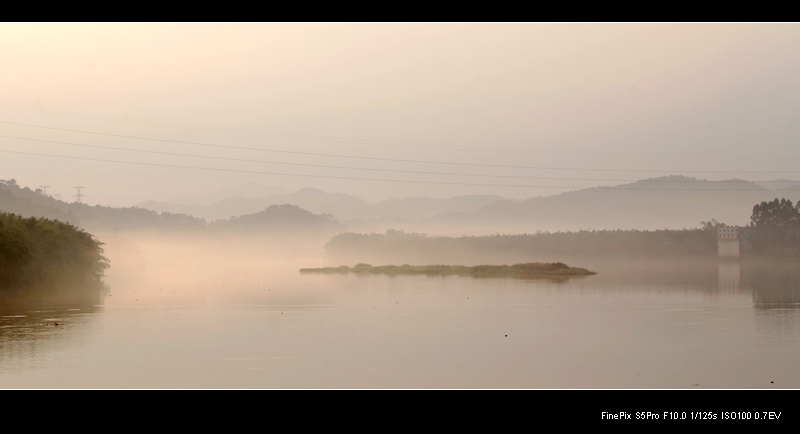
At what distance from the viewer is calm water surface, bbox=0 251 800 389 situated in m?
17.5

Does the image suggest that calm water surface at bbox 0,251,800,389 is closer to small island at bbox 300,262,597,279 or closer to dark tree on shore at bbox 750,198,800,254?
small island at bbox 300,262,597,279

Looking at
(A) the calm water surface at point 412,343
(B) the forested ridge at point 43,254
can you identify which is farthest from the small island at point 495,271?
(B) the forested ridge at point 43,254

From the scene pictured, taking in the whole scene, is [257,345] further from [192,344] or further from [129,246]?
[129,246]

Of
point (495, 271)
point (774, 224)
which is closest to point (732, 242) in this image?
point (774, 224)

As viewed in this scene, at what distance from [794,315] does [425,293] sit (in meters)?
21.0

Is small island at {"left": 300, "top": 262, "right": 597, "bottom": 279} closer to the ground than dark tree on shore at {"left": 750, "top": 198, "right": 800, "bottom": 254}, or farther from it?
closer to the ground

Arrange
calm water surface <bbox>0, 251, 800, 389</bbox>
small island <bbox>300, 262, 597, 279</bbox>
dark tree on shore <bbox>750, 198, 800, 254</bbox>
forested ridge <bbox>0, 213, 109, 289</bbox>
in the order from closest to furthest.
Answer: calm water surface <bbox>0, 251, 800, 389</bbox>, forested ridge <bbox>0, 213, 109, 289</bbox>, small island <bbox>300, 262, 597, 279</bbox>, dark tree on shore <bbox>750, 198, 800, 254</bbox>

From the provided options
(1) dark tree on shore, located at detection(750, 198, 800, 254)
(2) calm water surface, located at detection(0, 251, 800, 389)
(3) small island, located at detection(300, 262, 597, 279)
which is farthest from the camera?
(1) dark tree on shore, located at detection(750, 198, 800, 254)

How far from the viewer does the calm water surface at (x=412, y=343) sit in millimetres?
17531

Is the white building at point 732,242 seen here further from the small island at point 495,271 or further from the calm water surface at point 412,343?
the calm water surface at point 412,343

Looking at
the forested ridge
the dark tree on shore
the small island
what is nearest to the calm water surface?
the forested ridge

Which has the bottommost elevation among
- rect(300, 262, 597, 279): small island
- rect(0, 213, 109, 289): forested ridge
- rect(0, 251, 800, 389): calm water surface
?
rect(0, 251, 800, 389): calm water surface

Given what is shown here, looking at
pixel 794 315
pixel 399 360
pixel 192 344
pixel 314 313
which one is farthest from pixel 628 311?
pixel 192 344
